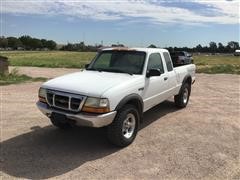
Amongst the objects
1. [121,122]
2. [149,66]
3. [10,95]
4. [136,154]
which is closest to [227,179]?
[136,154]

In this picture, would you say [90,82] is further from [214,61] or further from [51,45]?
[51,45]

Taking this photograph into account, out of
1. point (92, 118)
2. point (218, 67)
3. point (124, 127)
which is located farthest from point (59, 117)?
point (218, 67)

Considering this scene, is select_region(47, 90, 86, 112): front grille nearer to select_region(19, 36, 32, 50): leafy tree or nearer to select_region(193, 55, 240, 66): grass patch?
select_region(193, 55, 240, 66): grass patch

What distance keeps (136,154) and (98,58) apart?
9.14 feet

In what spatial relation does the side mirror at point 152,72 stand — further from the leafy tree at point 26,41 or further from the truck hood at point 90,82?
the leafy tree at point 26,41

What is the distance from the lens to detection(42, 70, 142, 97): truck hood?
5.68 meters

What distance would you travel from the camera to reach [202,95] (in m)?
12.0

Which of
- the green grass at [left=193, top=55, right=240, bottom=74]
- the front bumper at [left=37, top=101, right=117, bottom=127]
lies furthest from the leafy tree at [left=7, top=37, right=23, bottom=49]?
the front bumper at [left=37, top=101, right=117, bottom=127]

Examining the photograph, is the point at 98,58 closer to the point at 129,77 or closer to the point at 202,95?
the point at 129,77

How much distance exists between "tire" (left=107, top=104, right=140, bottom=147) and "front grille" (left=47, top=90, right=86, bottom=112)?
2.24 feet

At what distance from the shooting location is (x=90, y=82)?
607 centimetres

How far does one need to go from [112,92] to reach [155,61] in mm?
2158

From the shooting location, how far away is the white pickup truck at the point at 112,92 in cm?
558

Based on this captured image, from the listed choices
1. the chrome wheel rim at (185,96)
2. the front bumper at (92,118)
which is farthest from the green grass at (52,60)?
the front bumper at (92,118)
